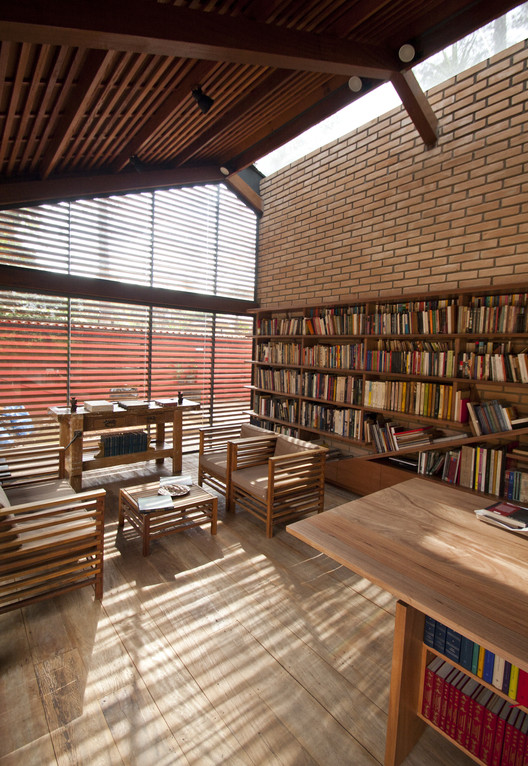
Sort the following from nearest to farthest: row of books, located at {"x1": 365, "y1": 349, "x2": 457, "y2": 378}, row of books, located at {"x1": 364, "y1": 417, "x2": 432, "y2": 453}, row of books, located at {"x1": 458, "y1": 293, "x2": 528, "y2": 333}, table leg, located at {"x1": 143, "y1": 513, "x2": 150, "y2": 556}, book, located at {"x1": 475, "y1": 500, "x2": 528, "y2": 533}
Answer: book, located at {"x1": 475, "y1": 500, "x2": 528, "y2": 533} < table leg, located at {"x1": 143, "y1": 513, "x2": 150, "y2": 556} < row of books, located at {"x1": 458, "y1": 293, "x2": 528, "y2": 333} < row of books, located at {"x1": 365, "y1": 349, "x2": 457, "y2": 378} < row of books, located at {"x1": 364, "y1": 417, "x2": 432, "y2": 453}

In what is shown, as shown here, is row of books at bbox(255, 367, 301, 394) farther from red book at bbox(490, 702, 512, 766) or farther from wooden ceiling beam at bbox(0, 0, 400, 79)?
red book at bbox(490, 702, 512, 766)

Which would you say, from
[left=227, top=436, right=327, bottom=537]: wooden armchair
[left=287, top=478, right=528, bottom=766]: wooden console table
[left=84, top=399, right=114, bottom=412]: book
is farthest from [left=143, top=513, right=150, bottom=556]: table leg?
[left=84, top=399, right=114, bottom=412]: book

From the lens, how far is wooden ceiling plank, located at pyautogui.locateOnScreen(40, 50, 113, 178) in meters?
2.69

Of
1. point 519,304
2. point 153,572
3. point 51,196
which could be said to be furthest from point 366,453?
point 51,196

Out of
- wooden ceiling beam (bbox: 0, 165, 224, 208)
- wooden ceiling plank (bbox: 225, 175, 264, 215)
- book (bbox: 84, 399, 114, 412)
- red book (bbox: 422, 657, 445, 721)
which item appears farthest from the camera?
wooden ceiling plank (bbox: 225, 175, 264, 215)

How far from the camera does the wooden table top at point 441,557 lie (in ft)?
4.00

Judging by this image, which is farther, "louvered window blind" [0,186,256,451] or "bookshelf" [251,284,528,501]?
"louvered window blind" [0,186,256,451]

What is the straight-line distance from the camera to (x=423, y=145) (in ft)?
13.2

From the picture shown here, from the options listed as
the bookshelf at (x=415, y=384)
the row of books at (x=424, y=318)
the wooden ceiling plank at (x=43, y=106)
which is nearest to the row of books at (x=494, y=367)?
the bookshelf at (x=415, y=384)

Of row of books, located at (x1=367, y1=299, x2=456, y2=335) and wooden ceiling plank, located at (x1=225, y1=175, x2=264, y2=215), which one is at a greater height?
wooden ceiling plank, located at (x1=225, y1=175, x2=264, y2=215)

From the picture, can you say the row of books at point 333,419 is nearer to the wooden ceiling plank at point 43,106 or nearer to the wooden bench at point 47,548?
the wooden bench at point 47,548

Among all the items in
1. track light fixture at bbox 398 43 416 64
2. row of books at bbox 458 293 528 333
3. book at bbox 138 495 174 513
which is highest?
track light fixture at bbox 398 43 416 64

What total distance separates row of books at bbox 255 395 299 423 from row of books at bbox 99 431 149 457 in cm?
179

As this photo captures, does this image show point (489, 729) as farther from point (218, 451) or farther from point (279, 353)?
point (279, 353)
